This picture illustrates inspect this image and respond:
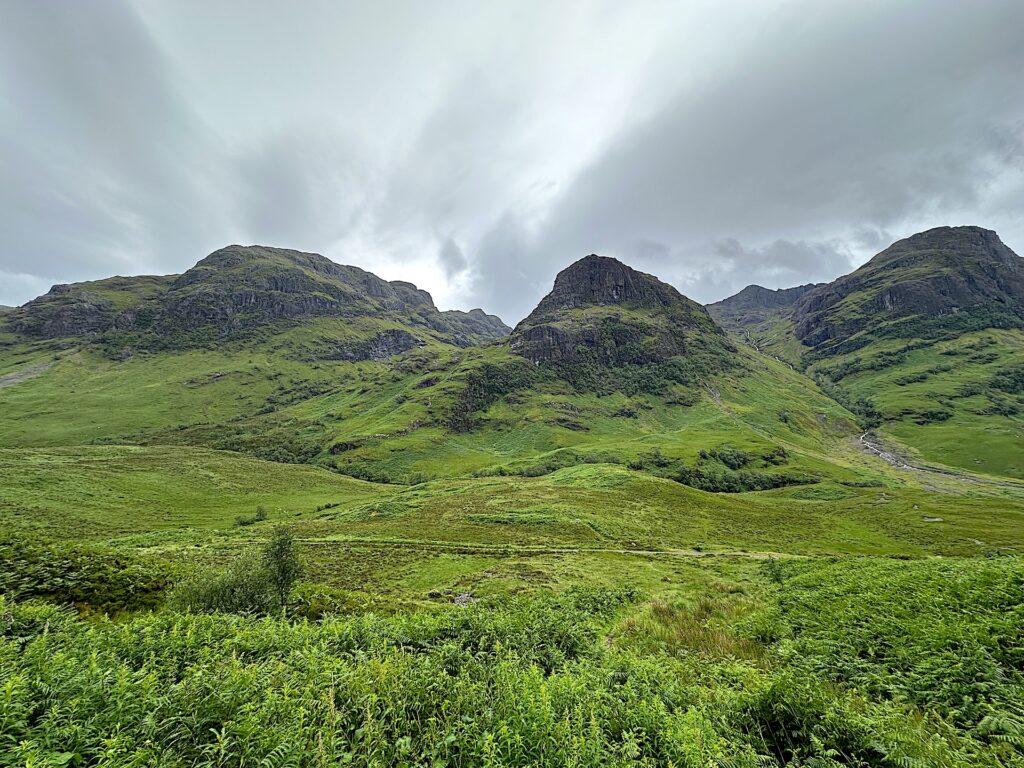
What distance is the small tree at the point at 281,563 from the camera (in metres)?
21.5

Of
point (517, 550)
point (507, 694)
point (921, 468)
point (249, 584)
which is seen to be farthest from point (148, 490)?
point (921, 468)

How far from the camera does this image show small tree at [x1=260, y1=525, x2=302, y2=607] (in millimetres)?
21484

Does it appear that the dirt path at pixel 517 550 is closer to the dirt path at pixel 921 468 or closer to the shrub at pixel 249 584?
the shrub at pixel 249 584

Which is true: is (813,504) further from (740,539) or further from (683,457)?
(740,539)

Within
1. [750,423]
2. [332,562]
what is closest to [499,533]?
[332,562]

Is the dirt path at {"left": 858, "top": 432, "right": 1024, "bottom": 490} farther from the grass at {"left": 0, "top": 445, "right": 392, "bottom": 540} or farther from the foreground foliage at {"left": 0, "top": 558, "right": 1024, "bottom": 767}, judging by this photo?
the grass at {"left": 0, "top": 445, "right": 392, "bottom": 540}

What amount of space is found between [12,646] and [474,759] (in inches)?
326

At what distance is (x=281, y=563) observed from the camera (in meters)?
22.1

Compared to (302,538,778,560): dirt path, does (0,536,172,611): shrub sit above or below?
above

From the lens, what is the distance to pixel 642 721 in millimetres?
7328

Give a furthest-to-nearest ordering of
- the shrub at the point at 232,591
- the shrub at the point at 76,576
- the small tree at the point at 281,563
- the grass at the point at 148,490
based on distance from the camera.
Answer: the grass at the point at 148,490 < the small tree at the point at 281,563 < the shrub at the point at 232,591 < the shrub at the point at 76,576

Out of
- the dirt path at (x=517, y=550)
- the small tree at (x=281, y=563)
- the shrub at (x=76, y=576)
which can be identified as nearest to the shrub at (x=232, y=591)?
the small tree at (x=281, y=563)

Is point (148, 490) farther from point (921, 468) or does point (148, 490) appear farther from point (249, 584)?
point (921, 468)

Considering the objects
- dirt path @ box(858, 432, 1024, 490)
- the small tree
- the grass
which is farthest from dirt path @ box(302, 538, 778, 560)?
dirt path @ box(858, 432, 1024, 490)
